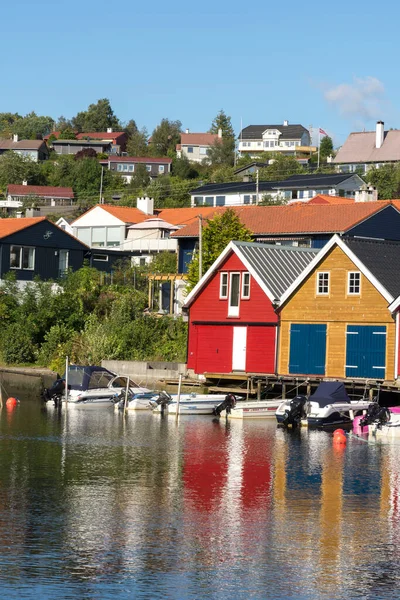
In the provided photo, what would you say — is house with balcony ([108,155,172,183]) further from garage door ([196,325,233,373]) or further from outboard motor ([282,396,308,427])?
outboard motor ([282,396,308,427])

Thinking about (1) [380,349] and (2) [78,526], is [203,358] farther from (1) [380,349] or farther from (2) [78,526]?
(2) [78,526]

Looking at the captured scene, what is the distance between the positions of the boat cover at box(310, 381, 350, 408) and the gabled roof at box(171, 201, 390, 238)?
83.2 feet

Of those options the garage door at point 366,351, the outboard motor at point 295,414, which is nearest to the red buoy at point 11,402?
the outboard motor at point 295,414

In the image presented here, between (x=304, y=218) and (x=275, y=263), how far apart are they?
20045mm

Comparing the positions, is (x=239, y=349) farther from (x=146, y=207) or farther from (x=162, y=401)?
(x=146, y=207)

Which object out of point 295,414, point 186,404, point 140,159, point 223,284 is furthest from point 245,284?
point 140,159

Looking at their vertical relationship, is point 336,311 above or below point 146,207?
below

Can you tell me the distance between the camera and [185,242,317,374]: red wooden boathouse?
54938mm

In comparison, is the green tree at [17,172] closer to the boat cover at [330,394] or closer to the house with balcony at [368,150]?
the house with balcony at [368,150]

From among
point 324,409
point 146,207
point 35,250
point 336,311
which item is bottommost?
point 324,409

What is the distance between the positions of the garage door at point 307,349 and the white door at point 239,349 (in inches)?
128

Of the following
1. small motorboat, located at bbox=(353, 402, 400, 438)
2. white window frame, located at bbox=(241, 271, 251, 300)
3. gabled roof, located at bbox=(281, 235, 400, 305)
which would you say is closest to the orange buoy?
small motorboat, located at bbox=(353, 402, 400, 438)

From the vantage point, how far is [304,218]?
76375mm

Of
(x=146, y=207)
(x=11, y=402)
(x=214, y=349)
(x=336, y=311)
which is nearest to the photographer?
(x=336, y=311)
